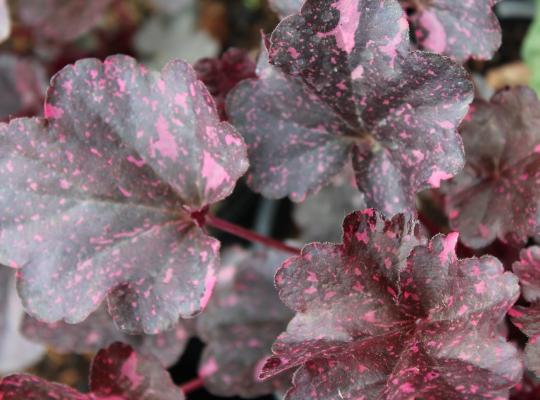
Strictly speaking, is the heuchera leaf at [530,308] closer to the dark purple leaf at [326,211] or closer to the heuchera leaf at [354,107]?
the heuchera leaf at [354,107]

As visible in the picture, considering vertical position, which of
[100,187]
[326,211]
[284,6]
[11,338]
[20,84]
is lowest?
[11,338]

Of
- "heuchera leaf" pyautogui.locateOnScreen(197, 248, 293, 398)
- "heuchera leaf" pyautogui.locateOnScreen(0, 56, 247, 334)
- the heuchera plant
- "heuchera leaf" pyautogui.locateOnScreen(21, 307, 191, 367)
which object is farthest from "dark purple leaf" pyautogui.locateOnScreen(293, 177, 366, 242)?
"heuchera leaf" pyautogui.locateOnScreen(0, 56, 247, 334)

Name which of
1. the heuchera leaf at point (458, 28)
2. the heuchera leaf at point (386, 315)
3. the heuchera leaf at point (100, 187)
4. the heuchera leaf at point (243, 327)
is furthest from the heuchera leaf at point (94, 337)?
the heuchera leaf at point (458, 28)

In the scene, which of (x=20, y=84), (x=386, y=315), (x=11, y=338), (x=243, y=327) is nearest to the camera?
(x=386, y=315)

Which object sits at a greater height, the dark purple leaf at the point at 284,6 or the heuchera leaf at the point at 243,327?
the dark purple leaf at the point at 284,6

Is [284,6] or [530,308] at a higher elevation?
[284,6]

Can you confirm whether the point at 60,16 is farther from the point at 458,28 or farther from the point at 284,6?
the point at 458,28

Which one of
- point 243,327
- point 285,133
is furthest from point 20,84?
point 285,133
